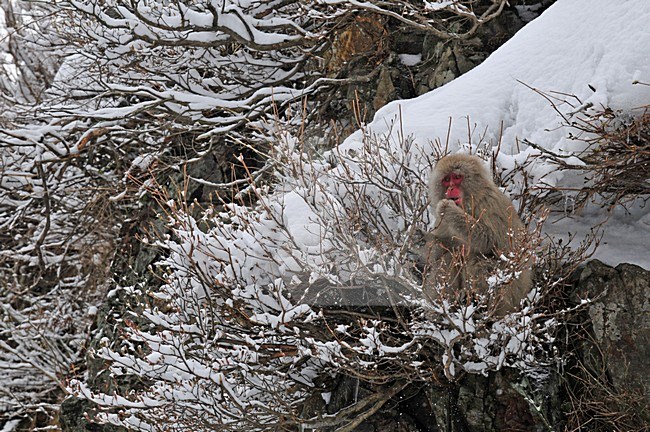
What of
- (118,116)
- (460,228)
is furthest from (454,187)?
(118,116)

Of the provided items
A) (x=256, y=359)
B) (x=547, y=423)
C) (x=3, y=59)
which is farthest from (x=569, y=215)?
(x=3, y=59)

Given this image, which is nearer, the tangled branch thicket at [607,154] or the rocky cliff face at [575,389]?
the tangled branch thicket at [607,154]

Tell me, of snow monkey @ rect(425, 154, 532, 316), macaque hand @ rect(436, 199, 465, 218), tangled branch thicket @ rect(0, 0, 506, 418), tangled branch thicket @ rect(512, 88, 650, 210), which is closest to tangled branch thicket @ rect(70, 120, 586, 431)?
snow monkey @ rect(425, 154, 532, 316)

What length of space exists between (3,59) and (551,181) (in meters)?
→ 14.0

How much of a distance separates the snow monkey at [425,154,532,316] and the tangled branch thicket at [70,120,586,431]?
0.11 m

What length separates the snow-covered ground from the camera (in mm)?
5293

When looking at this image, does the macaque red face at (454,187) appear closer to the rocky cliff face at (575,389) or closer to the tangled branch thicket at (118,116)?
the rocky cliff face at (575,389)

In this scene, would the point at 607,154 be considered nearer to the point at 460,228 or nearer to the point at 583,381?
the point at 460,228

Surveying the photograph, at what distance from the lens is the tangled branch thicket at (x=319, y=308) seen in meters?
4.82

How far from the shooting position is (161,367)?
18.2 ft

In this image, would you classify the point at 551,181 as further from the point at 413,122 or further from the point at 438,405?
the point at 438,405

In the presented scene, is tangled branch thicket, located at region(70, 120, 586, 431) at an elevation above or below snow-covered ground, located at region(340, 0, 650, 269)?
below

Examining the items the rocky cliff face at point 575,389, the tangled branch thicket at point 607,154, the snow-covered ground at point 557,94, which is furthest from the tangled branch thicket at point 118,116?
the rocky cliff face at point 575,389

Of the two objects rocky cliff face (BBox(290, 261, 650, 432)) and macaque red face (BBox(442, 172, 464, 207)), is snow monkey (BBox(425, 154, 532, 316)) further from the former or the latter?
rocky cliff face (BBox(290, 261, 650, 432))
